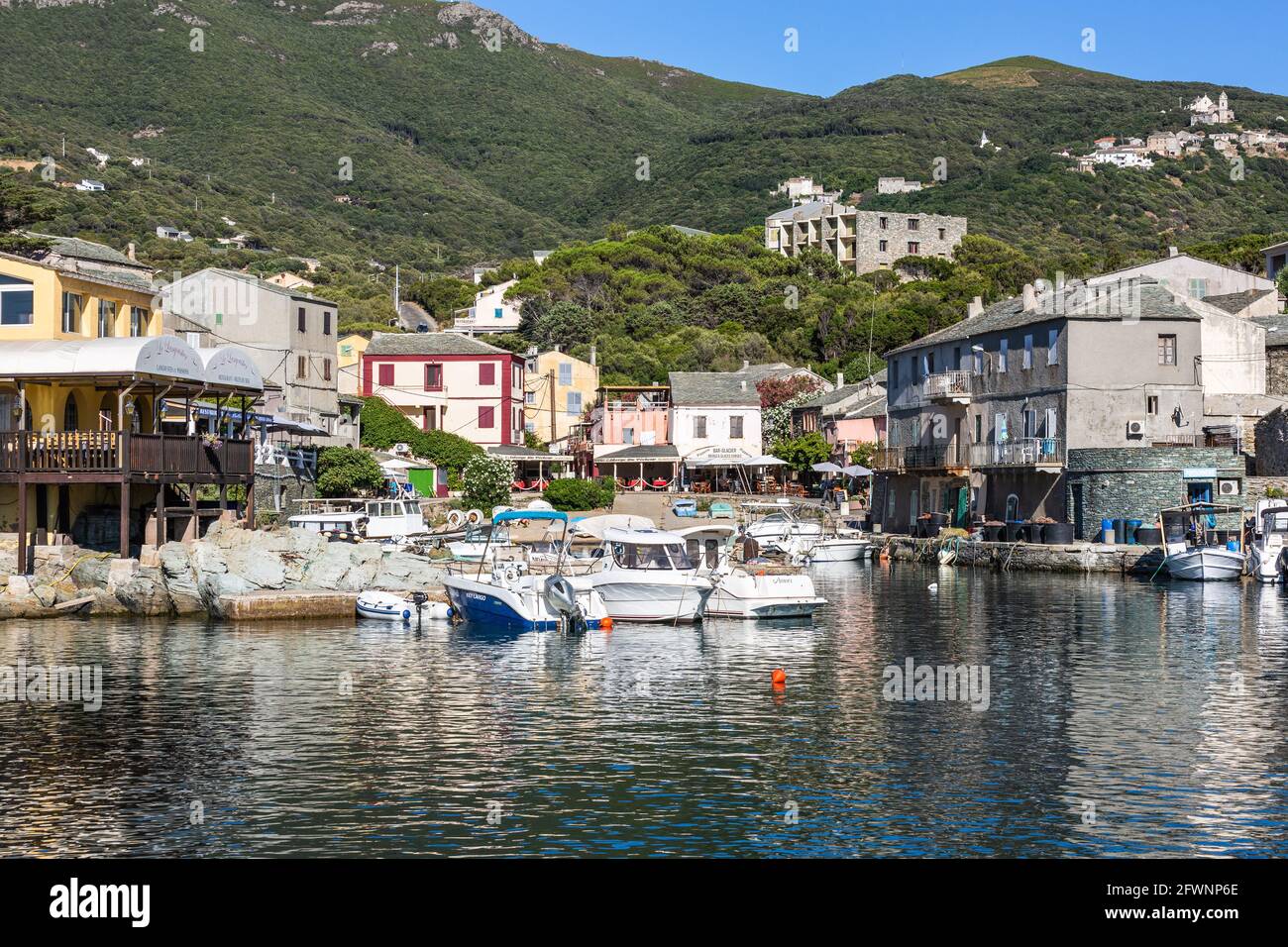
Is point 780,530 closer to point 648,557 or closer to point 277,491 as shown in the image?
point 277,491

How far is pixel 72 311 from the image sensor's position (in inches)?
2037

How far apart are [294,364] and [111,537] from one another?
94.0 ft

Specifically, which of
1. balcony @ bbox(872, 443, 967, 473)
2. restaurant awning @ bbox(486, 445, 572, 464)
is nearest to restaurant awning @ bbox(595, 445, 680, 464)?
restaurant awning @ bbox(486, 445, 572, 464)

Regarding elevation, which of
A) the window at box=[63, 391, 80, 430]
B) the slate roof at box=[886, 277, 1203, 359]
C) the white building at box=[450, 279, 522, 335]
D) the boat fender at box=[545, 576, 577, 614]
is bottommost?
the boat fender at box=[545, 576, 577, 614]

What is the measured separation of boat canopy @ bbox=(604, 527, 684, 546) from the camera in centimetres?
4341

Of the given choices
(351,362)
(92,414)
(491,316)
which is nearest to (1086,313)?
(92,414)

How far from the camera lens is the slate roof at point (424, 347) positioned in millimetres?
96562

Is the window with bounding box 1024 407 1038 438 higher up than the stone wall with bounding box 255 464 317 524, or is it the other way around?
the window with bounding box 1024 407 1038 438

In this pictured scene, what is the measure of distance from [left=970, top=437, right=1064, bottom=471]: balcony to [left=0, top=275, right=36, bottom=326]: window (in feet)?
138

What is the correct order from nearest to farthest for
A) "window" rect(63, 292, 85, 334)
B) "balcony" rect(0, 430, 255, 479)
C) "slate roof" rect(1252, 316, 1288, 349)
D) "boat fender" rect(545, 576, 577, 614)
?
1. "boat fender" rect(545, 576, 577, 614)
2. "balcony" rect(0, 430, 255, 479)
3. "window" rect(63, 292, 85, 334)
4. "slate roof" rect(1252, 316, 1288, 349)

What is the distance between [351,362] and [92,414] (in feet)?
165
